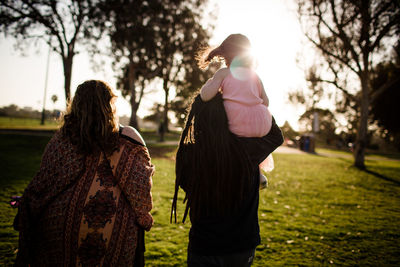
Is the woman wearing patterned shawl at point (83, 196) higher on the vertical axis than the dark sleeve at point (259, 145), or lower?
lower

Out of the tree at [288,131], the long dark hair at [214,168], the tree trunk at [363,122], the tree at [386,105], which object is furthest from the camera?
the tree at [288,131]

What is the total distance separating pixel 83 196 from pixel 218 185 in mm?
1163

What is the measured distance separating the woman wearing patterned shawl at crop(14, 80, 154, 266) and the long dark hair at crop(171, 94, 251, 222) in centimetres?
76

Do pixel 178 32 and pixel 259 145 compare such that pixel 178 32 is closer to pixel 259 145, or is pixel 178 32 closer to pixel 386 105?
pixel 259 145

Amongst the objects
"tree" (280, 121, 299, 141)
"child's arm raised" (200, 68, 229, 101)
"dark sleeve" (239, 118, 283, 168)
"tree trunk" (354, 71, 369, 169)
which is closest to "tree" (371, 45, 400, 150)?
"tree" (280, 121, 299, 141)

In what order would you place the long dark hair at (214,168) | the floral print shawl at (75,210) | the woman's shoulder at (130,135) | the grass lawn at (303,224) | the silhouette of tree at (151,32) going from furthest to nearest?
the silhouette of tree at (151,32)
the grass lawn at (303,224)
the woman's shoulder at (130,135)
the floral print shawl at (75,210)
the long dark hair at (214,168)

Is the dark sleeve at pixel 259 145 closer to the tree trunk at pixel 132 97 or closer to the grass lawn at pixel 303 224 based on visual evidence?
the grass lawn at pixel 303 224

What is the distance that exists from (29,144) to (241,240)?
17.1 meters

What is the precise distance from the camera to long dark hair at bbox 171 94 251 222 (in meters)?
1.58

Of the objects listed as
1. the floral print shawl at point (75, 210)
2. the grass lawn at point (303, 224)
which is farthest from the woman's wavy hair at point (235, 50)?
the floral print shawl at point (75, 210)

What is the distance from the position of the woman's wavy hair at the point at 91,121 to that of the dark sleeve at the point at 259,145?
1.15 meters

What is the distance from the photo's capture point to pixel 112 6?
1819cm

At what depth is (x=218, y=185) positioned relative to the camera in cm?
158

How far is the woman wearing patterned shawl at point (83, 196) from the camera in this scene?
198 cm
